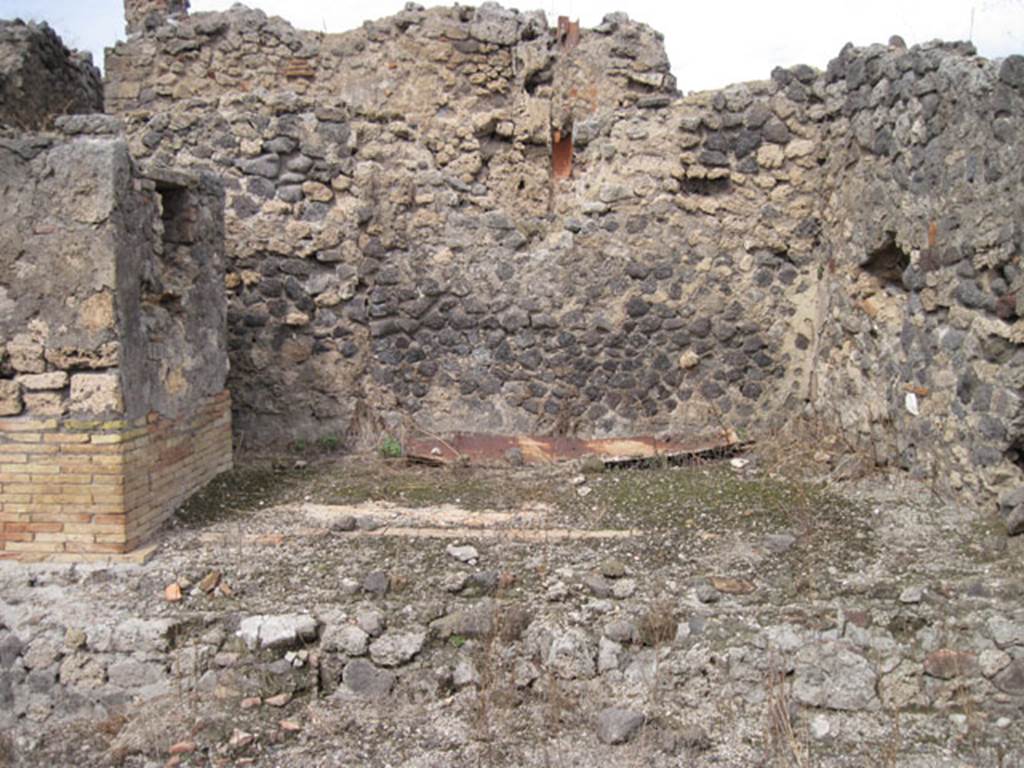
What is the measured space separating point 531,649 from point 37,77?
678 centimetres

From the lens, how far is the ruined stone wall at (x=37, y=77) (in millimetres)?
7230

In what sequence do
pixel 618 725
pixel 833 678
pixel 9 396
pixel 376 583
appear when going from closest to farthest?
pixel 618 725, pixel 833 678, pixel 376 583, pixel 9 396

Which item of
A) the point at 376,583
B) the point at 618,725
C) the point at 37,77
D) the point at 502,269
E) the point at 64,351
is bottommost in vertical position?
the point at 618,725

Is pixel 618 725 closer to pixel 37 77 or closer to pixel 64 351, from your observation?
pixel 64 351

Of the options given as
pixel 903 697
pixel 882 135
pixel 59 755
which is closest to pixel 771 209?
pixel 882 135

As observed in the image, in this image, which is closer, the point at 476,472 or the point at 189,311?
the point at 189,311

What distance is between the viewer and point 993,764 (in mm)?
3357

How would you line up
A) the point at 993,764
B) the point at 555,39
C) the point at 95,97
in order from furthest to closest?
1. the point at 95,97
2. the point at 555,39
3. the point at 993,764

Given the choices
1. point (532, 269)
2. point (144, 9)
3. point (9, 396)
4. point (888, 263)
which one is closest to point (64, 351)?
point (9, 396)

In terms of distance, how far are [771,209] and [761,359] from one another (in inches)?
43.1

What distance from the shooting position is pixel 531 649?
3.90m

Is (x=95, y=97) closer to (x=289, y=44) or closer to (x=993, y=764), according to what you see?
(x=289, y=44)

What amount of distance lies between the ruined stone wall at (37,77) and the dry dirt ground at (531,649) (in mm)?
4586

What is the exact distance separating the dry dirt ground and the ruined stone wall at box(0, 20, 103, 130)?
15.0 ft
